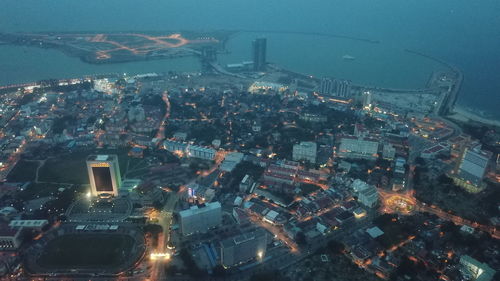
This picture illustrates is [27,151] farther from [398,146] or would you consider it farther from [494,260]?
[494,260]

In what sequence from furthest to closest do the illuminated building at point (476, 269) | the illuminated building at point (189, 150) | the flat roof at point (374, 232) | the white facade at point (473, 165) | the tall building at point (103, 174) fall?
the illuminated building at point (189, 150), the white facade at point (473, 165), the tall building at point (103, 174), the flat roof at point (374, 232), the illuminated building at point (476, 269)

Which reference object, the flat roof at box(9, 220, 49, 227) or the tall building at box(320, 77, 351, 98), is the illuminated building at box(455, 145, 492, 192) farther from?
the flat roof at box(9, 220, 49, 227)

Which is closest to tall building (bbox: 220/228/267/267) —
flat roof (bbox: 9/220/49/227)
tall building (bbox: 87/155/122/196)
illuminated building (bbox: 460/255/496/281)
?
tall building (bbox: 87/155/122/196)

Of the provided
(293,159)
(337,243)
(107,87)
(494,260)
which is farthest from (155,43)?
(494,260)

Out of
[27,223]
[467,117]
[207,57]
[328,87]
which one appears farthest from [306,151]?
[207,57]

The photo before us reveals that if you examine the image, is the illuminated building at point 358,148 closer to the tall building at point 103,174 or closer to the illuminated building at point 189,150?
the illuminated building at point 189,150

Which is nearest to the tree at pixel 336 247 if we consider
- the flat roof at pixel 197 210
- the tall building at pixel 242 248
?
the tall building at pixel 242 248

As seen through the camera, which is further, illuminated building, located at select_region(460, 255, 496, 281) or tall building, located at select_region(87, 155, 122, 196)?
tall building, located at select_region(87, 155, 122, 196)
